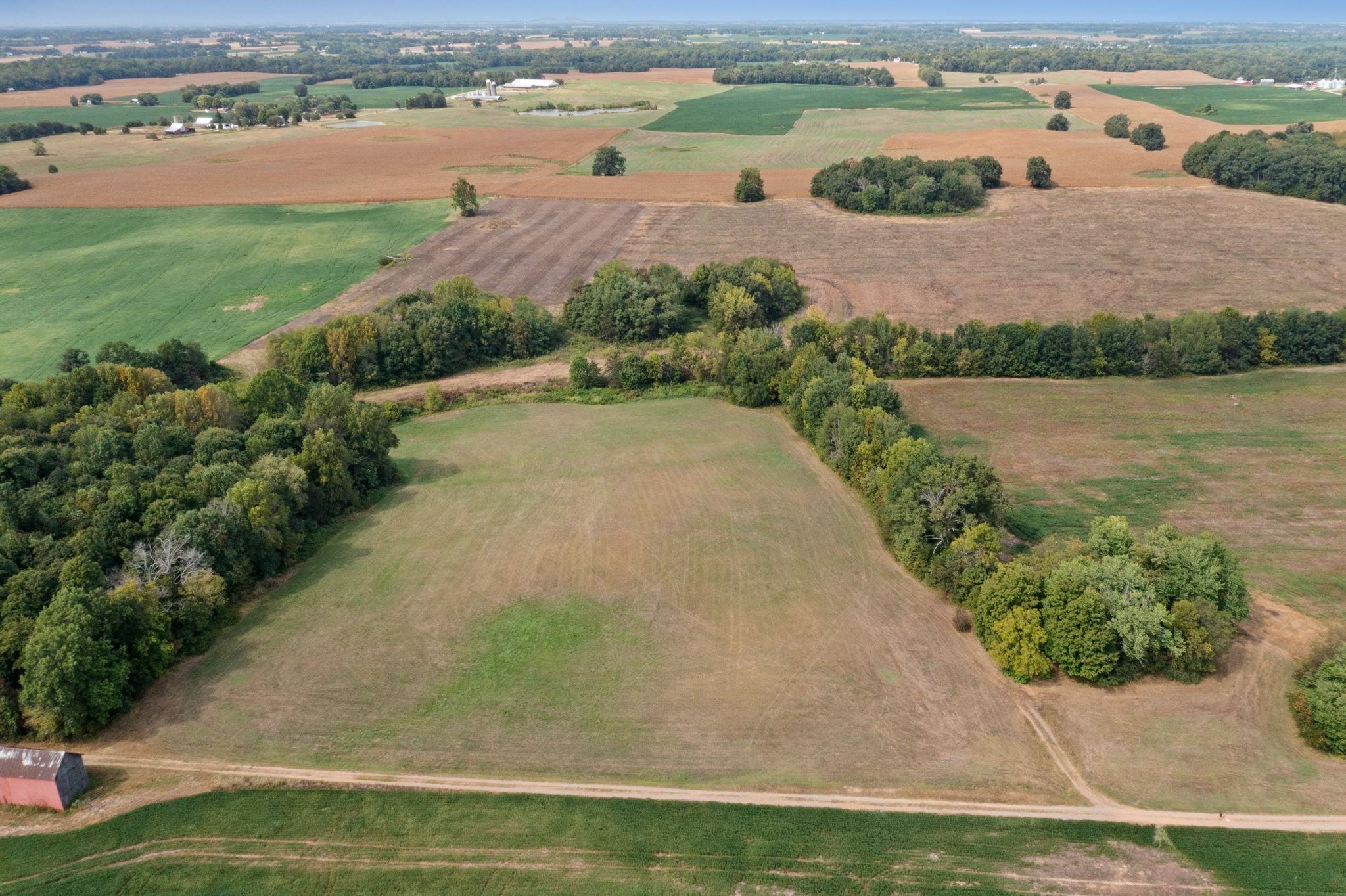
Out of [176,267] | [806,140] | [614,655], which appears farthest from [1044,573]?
[806,140]

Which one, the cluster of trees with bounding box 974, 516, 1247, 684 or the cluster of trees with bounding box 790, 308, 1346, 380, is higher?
the cluster of trees with bounding box 790, 308, 1346, 380

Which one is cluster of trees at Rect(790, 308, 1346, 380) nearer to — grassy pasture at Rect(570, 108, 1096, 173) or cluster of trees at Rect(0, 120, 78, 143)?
grassy pasture at Rect(570, 108, 1096, 173)

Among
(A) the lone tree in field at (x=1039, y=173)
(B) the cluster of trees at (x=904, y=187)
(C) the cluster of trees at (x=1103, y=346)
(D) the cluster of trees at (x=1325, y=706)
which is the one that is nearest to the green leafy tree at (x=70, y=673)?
(D) the cluster of trees at (x=1325, y=706)

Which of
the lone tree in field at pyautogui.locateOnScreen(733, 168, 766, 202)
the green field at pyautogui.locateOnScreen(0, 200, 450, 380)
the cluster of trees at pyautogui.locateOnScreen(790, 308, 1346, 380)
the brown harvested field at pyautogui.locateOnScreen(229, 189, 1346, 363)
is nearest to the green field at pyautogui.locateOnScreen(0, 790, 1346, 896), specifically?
the cluster of trees at pyautogui.locateOnScreen(790, 308, 1346, 380)

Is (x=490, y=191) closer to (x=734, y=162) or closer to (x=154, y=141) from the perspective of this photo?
(x=734, y=162)

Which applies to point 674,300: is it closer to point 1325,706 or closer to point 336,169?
point 1325,706

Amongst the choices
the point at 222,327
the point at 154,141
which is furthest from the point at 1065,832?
the point at 154,141
